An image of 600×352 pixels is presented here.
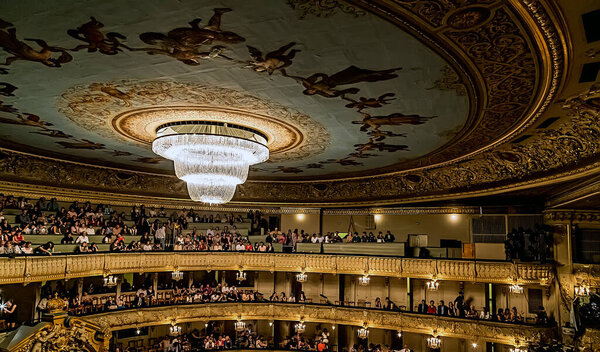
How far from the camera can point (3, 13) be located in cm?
697

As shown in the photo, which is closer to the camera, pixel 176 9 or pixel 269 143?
pixel 176 9

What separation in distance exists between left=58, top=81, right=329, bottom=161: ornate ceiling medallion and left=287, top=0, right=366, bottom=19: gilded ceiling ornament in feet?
14.3

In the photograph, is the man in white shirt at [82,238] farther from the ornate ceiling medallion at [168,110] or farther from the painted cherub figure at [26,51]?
the painted cherub figure at [26,51]

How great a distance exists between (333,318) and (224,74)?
760 inches

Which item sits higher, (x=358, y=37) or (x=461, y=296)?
(x=358, y=37)

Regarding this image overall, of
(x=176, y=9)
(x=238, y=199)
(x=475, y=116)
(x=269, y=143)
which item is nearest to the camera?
(x=176, y=9)

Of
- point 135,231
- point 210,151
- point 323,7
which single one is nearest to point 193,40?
point 323,7

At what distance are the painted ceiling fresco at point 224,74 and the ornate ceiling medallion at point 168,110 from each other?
57 millimetres

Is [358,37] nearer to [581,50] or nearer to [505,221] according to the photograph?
[581,50]

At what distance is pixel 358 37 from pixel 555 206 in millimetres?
17389

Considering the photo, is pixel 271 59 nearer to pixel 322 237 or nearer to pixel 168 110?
pixel 168 110

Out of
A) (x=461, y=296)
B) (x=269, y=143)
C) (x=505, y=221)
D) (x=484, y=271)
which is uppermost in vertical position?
(x=269, y=143)

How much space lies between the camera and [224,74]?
31.1 ft

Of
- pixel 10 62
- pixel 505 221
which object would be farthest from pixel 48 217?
pixel 505 221
